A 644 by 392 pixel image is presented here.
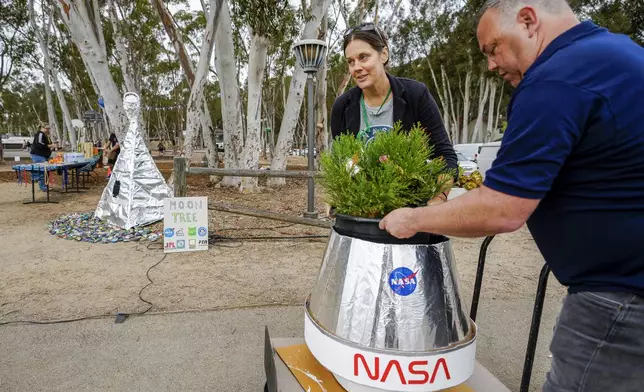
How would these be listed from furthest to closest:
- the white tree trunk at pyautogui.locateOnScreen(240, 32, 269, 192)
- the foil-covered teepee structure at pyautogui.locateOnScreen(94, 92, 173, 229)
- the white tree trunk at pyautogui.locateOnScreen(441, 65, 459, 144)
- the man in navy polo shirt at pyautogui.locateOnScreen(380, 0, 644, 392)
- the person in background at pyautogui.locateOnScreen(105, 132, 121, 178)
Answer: the white tree trunk at pyautogui.locateOnScreen(441, 65, 459, 144), the person in background at pyautogui.locateOnScreen(105, 132, 121, 178), the white tree trunk at pyautogui.locateOnScreen(240, 32, 269, 192), the foil-covered teepee structure at pyautogui.locateOnScreen(94, 92, 173, 229), the man in navy polo shirt at pyautogui.locateOnScreen(380, 0, 644, 392)

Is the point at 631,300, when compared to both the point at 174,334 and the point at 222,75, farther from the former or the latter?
the point at 222,75

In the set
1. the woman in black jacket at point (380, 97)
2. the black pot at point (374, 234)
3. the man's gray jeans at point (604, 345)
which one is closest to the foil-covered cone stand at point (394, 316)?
the black pot at point (374, 234)

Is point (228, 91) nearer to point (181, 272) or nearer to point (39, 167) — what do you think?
point (39, 167)

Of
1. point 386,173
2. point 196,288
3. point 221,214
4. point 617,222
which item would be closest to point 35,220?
point 221,214

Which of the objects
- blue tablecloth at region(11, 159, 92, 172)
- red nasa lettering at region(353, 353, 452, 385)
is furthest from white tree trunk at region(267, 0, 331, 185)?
red nasa lettering at region(353, 353, 452, 385)

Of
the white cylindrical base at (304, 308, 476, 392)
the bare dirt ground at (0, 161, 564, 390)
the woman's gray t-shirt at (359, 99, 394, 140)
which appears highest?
the woman's gray t-shirt at (359, 99, 394, 140)

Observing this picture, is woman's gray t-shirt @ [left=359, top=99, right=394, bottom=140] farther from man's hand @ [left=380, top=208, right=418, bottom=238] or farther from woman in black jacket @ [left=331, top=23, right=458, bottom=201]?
man's hand @ [left=380, top=208, right=418, bottom=238]

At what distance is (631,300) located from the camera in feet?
3.19

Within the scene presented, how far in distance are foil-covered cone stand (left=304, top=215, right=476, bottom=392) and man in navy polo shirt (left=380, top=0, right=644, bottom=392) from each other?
16 centimetres

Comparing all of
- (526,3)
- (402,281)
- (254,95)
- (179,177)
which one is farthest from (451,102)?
(402,281)

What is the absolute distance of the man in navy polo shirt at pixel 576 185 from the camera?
902mm

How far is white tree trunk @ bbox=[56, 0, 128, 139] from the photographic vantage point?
24.8 ft

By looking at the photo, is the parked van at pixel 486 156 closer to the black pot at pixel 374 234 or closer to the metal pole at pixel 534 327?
the metal pole at pixel 534 327

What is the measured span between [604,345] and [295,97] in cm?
1016
